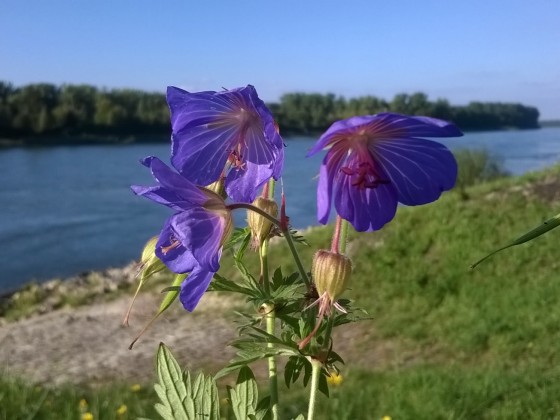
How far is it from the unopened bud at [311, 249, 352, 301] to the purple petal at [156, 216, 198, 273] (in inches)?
4.3

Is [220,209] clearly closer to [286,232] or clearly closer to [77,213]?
[286,232]

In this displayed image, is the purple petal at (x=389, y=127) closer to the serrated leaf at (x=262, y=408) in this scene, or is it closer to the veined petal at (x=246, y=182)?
the veined petal at (x=246, y=182)

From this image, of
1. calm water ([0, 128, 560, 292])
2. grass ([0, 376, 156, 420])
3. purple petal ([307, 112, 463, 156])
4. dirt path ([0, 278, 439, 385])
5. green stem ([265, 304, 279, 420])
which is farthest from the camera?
calm water ([0, 128, 560, 292])

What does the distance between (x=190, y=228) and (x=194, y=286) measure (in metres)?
0.05

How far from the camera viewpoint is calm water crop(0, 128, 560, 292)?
49.5 ft

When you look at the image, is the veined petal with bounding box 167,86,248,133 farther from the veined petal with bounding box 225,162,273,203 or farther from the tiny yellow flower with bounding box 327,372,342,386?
the tiny yellow flower with bounding box 327,372,342,386

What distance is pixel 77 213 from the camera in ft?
64.8

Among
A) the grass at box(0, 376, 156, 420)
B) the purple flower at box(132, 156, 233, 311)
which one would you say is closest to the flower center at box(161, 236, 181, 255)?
the purple flower at box(132, 156, 233, 311)

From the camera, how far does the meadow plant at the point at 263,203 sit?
0.60m

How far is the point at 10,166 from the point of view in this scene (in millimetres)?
29094

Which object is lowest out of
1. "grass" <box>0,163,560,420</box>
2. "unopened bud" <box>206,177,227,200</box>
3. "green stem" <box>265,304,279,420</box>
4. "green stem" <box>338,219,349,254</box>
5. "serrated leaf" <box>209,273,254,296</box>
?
"grass" <box>0,163,560,420</box>

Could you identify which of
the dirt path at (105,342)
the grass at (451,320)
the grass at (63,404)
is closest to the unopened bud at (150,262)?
the grass at (63,404)

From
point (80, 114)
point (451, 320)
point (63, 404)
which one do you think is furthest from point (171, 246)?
point (80, 114)

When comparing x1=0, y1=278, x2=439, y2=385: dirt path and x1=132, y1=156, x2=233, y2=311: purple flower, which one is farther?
x1=0, y1=278, x2=439, y2=385: dirt path
